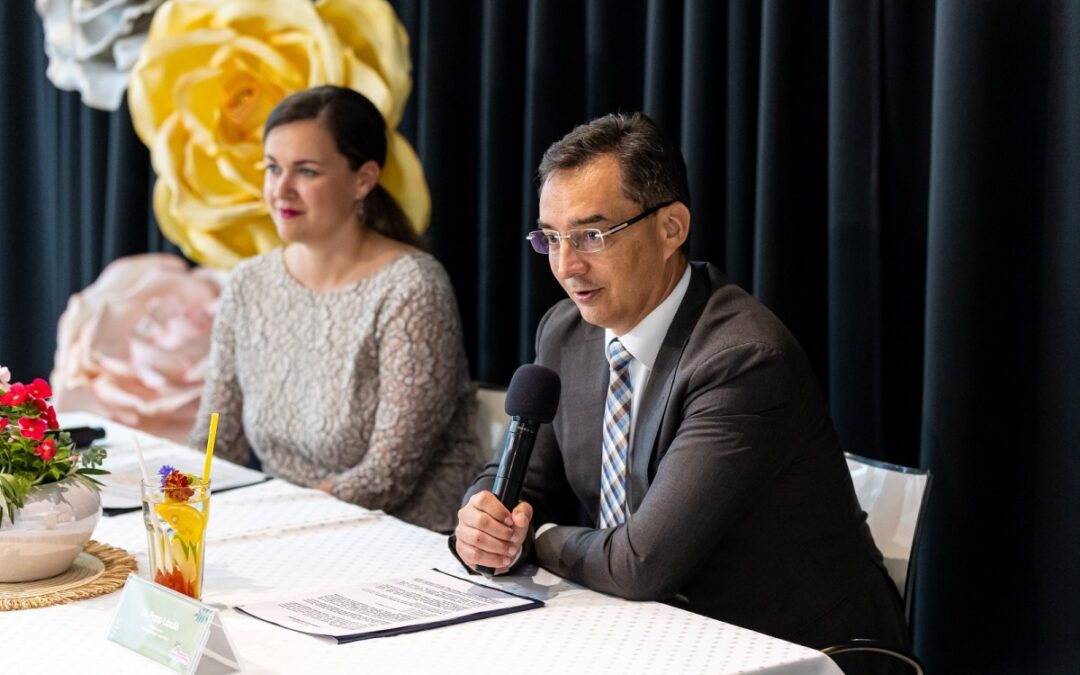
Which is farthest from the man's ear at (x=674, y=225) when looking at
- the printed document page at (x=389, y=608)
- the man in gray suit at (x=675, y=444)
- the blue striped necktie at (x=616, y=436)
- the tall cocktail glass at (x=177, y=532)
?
the tall cocktail glass at (x=177, y=532)

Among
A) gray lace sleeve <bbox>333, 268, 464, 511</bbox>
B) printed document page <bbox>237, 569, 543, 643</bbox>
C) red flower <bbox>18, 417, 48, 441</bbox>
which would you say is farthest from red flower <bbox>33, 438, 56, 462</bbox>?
gray lace sleeve <bbox>333, 268, 464, 511</bbox>

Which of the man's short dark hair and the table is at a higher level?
the man's short dark hair

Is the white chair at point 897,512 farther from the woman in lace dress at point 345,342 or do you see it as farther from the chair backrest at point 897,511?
the woman in lace dress at point 345,342

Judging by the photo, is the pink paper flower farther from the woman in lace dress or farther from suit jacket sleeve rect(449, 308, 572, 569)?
suit jacket sleeve rect(449, 308, 572, 569)

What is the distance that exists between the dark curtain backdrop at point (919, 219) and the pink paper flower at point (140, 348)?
0.96 m

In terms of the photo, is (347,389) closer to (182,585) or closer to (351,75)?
(351,75)

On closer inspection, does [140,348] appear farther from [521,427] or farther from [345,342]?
[521,427]

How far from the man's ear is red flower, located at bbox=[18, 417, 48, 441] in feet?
3.01

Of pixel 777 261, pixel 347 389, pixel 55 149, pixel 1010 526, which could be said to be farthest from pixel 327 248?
pixel 55 149

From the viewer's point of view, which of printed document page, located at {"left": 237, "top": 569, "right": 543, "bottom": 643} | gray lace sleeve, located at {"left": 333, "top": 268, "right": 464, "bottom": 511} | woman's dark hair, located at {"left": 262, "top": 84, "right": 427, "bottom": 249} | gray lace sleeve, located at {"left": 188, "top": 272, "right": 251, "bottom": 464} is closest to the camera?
printed document page, located at {"left": 237, "top": 569, "right": 543, "bottom": 643}

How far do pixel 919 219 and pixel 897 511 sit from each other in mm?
651

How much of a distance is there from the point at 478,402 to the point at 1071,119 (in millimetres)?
1385

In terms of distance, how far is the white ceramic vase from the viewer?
1.58 meters

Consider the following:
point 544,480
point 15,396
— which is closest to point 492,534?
point 544,480
